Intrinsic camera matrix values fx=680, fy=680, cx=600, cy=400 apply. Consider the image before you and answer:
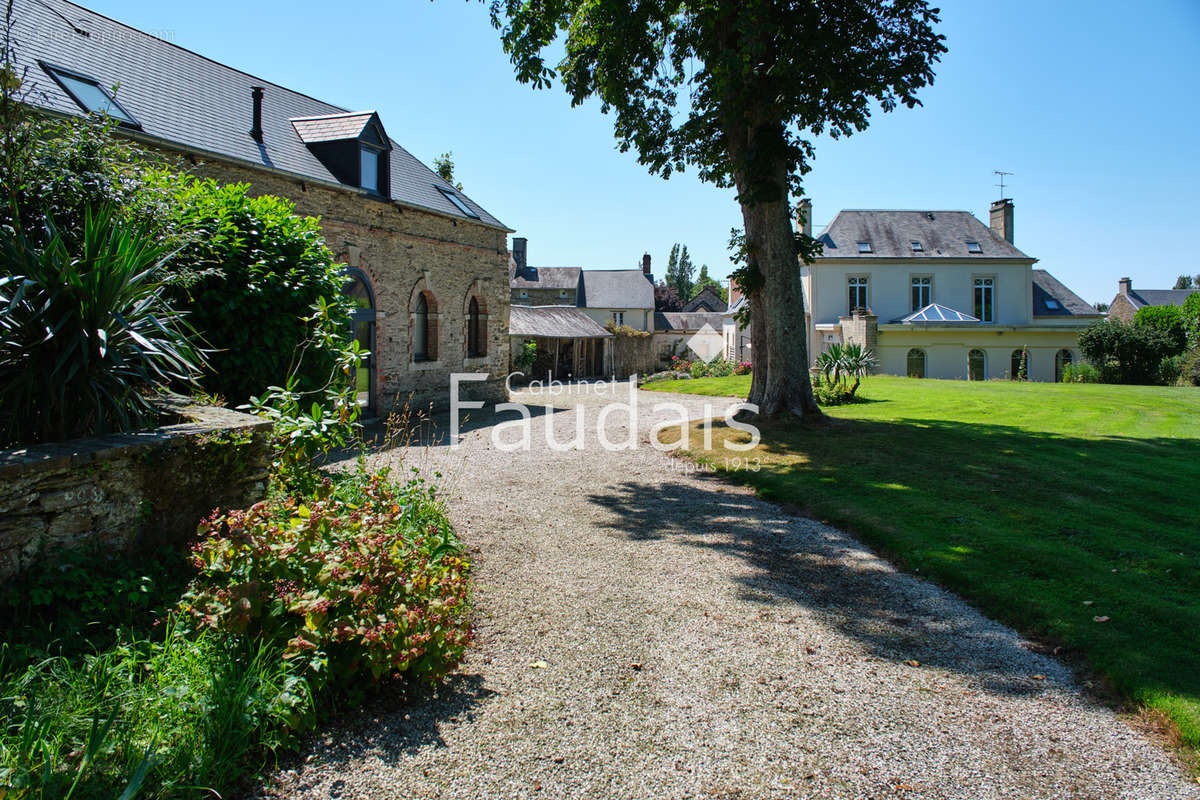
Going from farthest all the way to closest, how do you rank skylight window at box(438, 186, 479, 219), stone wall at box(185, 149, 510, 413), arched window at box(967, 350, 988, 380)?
arched window at box(967, 350, 988, 380) → skylight window at box(438, 186, 479, 219) → stone wall at box(185, 149, 510, 413)

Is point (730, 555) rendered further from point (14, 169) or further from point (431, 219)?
point (431, 219)

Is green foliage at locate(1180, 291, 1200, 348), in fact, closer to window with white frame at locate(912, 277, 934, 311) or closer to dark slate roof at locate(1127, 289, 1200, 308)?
window with white frame at locate(912, 277, 934, 311)

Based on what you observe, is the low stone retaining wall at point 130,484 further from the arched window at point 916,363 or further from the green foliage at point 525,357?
the arched window at point 916,363

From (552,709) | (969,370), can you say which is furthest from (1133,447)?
(969,370)

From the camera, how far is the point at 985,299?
34.0 metres

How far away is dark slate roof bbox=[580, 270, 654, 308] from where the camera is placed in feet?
178

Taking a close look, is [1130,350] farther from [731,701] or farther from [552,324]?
[731,701]

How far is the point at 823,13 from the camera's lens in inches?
457

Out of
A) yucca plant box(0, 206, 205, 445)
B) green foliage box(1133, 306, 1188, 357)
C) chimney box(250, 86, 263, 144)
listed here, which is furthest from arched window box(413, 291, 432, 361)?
green foliage box(1133, 306, 1188, 357)

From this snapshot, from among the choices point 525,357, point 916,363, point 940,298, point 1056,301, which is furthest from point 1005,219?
point 525,357

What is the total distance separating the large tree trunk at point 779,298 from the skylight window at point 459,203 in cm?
852

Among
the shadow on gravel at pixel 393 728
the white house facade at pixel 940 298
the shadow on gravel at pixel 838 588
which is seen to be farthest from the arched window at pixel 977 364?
the shadow on gravel at pixel 393 728

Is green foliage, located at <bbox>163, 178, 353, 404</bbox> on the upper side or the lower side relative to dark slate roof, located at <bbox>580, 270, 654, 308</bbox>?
lower

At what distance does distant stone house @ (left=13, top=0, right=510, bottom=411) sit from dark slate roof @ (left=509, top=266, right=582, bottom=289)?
109 ft
